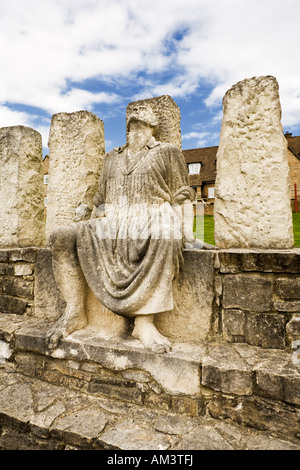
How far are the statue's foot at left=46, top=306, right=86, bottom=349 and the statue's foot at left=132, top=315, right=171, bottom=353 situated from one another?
0.54m

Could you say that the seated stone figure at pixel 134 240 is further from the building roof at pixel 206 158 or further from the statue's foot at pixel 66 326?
the building roof at pixel 206 158

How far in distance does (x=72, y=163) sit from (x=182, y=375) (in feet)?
7.85

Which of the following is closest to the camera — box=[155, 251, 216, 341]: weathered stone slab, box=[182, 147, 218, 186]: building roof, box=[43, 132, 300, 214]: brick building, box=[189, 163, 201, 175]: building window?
box=[155, 251, 216, 341]: weathered stone slab

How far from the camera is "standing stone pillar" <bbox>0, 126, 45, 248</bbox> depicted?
3.20 meters

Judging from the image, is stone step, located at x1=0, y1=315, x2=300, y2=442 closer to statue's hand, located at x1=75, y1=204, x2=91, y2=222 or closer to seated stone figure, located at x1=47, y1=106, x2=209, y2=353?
seated stone figure, located at x1=47, y1=106, x2=209, y2=353

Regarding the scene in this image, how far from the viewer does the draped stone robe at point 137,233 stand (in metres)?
2.03

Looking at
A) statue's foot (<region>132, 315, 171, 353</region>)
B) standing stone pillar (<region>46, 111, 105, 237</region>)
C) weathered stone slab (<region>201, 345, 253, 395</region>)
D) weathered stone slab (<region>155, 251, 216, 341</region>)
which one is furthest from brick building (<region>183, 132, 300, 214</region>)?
weathered stone slab (<region>201, 345, 253, 395</region>)

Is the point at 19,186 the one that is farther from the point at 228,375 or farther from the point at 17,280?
the point at 228,375

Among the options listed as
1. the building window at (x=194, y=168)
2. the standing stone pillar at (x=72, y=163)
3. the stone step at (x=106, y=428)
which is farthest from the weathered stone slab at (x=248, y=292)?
the building window at (x=194, y=168)

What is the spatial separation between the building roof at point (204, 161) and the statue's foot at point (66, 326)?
60.3 feet

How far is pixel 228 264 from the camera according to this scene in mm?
2164

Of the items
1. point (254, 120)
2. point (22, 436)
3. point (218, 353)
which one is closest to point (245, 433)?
point (218, 353)

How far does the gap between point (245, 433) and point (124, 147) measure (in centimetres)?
238

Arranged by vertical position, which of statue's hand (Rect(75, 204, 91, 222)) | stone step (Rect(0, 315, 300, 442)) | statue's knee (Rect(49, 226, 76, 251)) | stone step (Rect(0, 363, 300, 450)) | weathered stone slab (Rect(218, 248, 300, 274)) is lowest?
stone step (Rect(0, 363, 300, 450))
